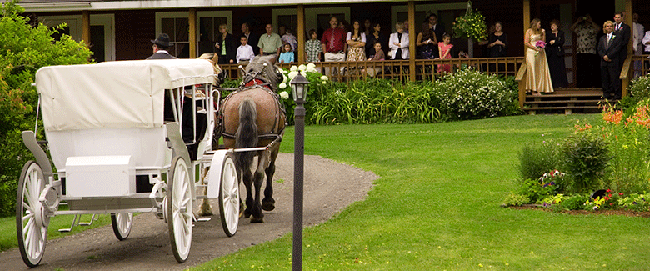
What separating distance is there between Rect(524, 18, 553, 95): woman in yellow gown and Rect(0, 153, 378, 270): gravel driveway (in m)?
10.1

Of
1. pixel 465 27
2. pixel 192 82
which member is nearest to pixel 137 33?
pixel 465 27

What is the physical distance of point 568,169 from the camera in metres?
10.4

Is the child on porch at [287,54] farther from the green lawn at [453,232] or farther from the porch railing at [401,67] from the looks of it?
the green lawn at [453,232]

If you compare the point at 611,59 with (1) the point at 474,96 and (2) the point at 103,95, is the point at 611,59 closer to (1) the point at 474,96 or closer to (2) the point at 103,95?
(1) the point at 474,96

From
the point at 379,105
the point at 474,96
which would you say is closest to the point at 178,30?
the point at 379,105

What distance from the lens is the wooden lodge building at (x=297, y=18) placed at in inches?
949

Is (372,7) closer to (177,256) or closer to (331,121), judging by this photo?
(331,121)

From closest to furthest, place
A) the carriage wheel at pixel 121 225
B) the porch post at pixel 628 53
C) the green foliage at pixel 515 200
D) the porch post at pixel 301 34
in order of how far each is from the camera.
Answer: the carriage wheel at pixel 121 225 < the green foliage at pixel 515 200 < the porch post at pixel 628 53 < the porch post at pixel 301 34

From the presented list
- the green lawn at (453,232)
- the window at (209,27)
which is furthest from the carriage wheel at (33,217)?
the window at (209,27)


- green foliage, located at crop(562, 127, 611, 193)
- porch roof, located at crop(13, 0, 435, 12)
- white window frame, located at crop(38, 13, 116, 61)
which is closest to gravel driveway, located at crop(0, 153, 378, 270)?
green foliage, located at crop(562, 127, 611, 193)

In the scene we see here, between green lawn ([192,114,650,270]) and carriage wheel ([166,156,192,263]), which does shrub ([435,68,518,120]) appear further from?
carriage wheel ([166,156,192,263])

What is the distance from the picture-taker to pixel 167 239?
9.46 m

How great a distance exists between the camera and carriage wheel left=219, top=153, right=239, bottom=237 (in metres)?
8.97

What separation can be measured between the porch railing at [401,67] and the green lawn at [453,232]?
8200mm
